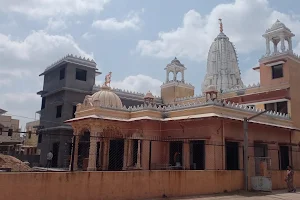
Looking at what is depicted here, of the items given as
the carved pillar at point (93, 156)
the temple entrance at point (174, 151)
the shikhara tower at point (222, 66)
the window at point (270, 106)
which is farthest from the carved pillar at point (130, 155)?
the shikhara tower at point (222, 66)

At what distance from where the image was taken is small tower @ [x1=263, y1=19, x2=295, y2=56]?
25.8 metres

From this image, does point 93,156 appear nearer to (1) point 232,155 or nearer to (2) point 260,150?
(1) point 232,155

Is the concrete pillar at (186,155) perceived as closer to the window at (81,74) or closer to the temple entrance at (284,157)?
the temple entrance at (284,157)

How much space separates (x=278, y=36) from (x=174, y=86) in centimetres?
1150

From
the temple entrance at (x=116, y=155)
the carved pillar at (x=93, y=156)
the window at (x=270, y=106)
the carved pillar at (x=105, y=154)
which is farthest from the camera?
the window at (x=270, y=106)

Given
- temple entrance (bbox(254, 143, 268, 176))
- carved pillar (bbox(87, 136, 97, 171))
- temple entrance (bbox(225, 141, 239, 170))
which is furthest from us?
temple entrance (bbox(254, 143, 268, 176))

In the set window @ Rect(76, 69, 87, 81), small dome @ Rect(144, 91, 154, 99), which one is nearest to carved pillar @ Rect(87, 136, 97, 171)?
small dome @ Rect(144, 91, 154, 99)

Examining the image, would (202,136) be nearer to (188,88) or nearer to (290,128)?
(290,128)

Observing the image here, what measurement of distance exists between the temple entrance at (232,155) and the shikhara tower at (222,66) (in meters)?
14.1

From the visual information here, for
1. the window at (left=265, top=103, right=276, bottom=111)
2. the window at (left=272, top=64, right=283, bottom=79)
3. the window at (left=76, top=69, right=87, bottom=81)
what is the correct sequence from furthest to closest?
the window at (left=76, top=69, right=87, bottom=81) → the window at (left=272, top=64, right=283, bottom=79) → the window at (left=265, top=103, right=276, bottom=111)

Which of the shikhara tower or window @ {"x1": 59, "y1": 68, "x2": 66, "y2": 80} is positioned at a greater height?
the shikhara tower

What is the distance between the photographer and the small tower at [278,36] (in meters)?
25.8

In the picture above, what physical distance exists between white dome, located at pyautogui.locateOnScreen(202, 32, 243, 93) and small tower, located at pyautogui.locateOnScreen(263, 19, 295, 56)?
285 inches

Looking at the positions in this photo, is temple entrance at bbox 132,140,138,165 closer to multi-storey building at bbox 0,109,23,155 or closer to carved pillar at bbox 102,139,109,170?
carved pillar at bbox 102,139,109,170
